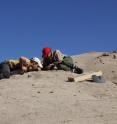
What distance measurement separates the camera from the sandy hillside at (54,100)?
10.4m

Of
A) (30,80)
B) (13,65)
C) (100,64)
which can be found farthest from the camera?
(100,64)

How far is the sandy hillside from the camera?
10.4m

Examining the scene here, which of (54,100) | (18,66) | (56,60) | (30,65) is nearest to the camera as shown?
(54,100)

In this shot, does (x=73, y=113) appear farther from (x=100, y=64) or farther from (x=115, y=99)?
(x=100, y=64)

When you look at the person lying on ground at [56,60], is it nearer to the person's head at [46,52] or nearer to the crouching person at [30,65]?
the person's head at [46,52]

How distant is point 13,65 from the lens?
16062 millimetres

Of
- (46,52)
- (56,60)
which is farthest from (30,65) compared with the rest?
(56,60)

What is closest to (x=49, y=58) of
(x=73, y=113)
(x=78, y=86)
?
(x=78, y=86)

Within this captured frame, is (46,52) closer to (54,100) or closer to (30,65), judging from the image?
(30,65)

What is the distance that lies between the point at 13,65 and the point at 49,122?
620 cm

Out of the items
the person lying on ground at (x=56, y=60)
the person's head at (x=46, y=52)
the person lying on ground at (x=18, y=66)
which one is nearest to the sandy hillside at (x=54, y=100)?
the person lying on ground at (x=18, y=66)

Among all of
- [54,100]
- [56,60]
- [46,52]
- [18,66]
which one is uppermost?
[46,52]

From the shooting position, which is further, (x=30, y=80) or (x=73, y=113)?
(x=30, y=80)

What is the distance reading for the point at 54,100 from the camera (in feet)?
40.0
